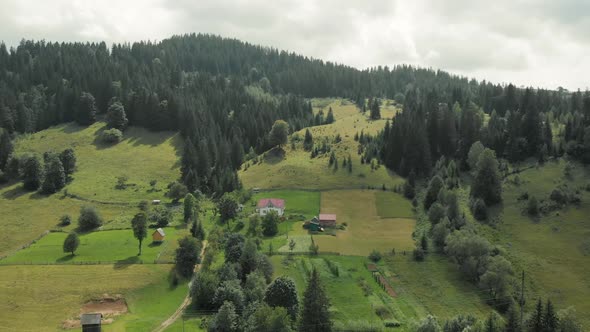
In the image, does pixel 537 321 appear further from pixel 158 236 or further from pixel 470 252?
pixel 158 236

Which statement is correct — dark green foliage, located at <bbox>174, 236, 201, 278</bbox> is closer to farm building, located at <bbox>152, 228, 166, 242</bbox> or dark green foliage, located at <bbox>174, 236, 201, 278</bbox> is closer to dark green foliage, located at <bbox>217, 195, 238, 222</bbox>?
farm building, located at <bbox>152, 228, 166, 242</bbox>

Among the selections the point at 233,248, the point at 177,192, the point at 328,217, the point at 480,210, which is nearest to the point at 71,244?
the point at 233,248

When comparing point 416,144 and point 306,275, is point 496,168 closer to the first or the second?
point 416,144

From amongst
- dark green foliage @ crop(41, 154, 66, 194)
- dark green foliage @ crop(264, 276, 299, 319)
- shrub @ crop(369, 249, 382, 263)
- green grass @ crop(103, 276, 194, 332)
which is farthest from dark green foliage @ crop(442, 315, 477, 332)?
dark green foliage @ crop(41, 154, 66, 194)

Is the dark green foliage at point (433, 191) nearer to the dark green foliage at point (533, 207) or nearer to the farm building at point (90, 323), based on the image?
the dark green foliage at point (533, 207)

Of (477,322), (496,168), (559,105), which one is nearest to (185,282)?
(477,322)

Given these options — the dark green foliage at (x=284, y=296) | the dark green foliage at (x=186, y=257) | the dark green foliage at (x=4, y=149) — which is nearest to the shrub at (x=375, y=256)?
the dark green foliage at (x=284, y=296)
